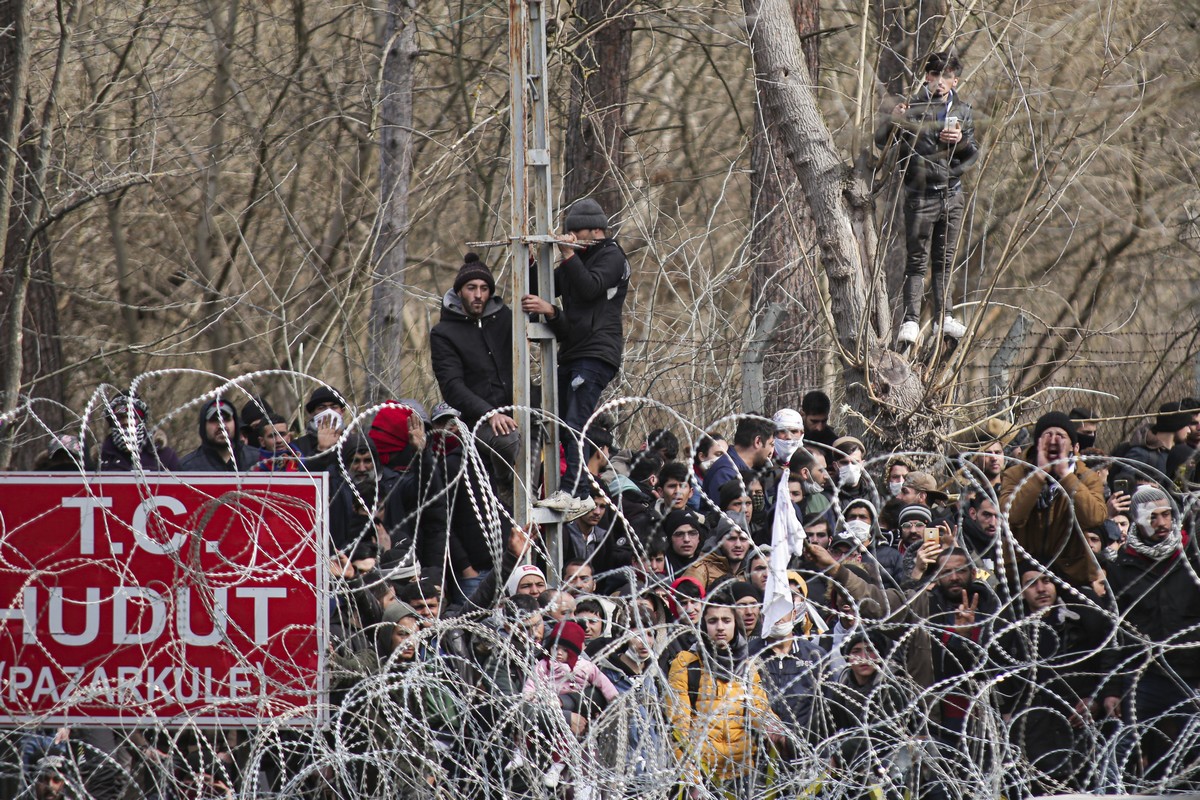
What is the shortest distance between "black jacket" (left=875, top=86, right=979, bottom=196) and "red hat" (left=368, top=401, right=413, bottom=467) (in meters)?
3.91

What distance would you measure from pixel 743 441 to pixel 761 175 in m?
4.61

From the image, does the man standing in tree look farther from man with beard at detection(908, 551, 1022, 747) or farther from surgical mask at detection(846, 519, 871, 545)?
man with beard at detection(908, 551, 1022, 747)

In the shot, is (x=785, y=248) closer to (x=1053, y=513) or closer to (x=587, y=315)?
(x=587, y=315)

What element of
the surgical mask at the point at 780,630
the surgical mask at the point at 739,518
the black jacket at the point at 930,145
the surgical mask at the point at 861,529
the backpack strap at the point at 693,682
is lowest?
the backpack strap at the point at 693,682

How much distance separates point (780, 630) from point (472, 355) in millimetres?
2440

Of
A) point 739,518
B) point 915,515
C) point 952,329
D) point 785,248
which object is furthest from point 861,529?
point 785,248

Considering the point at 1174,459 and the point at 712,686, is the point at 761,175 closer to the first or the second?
the point at 1174,459

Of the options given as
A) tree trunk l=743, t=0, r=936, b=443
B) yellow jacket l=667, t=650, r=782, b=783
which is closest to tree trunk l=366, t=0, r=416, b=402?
tree trunk l=743, t=0, r=936, b=443

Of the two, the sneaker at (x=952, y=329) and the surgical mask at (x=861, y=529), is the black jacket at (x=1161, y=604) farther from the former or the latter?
the sneaker at (x=952, y=329)

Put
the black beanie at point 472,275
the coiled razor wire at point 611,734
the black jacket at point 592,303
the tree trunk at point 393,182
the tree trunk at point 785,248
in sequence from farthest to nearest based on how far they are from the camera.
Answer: the tree trunk at point 785,248, the tree trunk at point 393,182, the black beanie at point 472,275, the black jacket at point 592,303, the coiled razor wire at point 611,734

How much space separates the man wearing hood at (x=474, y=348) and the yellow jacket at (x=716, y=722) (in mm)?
2012

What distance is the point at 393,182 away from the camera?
12.7 m

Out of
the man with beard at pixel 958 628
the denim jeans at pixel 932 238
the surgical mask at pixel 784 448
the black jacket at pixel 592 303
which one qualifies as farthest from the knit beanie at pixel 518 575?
the denim jeans at pixel 932 238

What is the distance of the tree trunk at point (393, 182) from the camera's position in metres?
12.5
